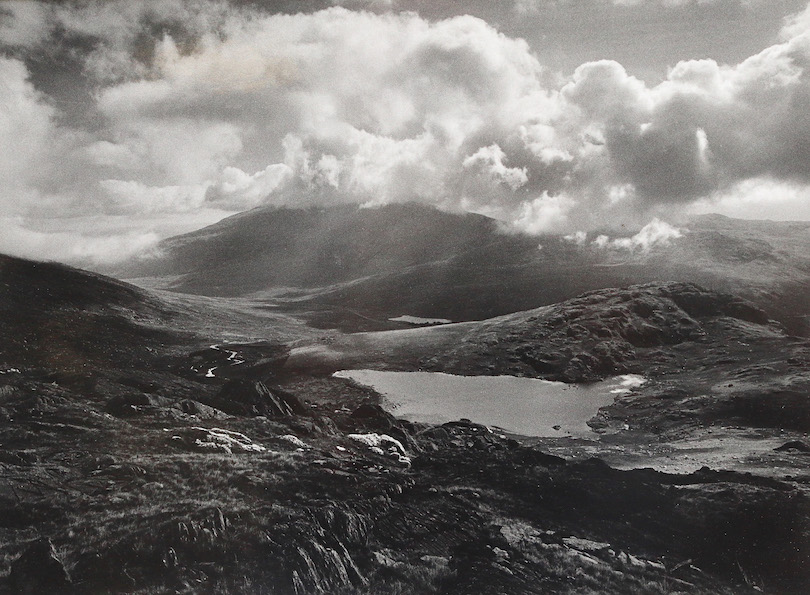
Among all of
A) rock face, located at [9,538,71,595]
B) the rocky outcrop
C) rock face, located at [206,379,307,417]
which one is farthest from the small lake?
rock face, located at [9,538,71,595]

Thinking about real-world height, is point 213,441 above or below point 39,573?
above

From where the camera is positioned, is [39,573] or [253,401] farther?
[253,401]

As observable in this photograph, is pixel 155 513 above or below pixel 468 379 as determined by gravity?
above

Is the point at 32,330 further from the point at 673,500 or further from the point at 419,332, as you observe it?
the point at 673,500

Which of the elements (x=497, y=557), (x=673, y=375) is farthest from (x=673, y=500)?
(x=673, y=375)

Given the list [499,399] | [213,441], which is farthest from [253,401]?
[499,399]

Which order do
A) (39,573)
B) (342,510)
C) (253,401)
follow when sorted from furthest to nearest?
1. (253,401)
2. (342,510)
3. (39,573)

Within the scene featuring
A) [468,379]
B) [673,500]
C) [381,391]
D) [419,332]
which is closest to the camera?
[673,500]

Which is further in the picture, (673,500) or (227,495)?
(673,500)

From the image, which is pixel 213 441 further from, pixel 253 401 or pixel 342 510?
pixel 253 401
